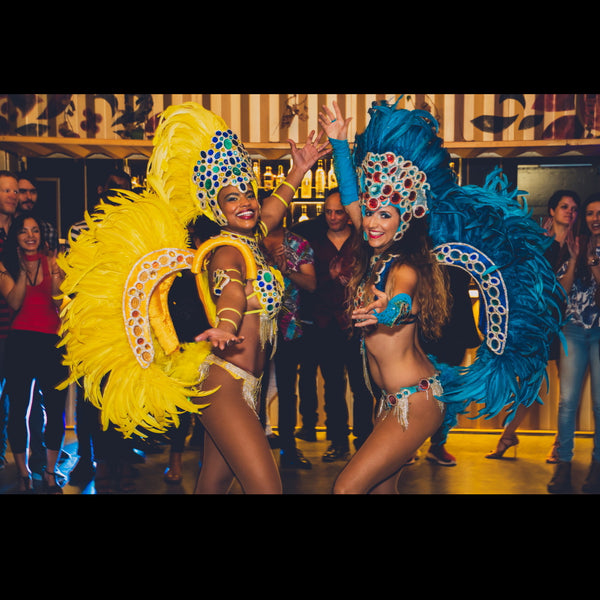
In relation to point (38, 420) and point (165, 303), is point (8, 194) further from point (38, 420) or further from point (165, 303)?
point (165, 303)

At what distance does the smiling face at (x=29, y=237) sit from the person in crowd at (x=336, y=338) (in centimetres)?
172

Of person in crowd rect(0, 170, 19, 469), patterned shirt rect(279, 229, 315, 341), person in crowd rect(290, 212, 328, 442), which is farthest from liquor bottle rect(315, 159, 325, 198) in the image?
person in crowd rect(0, 170, 19, 469)

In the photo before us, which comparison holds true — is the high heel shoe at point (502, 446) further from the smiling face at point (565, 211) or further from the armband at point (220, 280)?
the armband at point (220, 280)

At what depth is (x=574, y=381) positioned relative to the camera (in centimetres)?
411

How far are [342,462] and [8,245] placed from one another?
2499 millimetres

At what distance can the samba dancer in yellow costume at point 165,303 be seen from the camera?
8.72ft

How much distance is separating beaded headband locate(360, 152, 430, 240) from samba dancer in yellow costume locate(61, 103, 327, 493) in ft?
1.72

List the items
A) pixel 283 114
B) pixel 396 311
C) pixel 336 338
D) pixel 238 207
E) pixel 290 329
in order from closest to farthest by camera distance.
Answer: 1. pixel 396 311
2. pixel 238 207
3. pixel 290 329
4. pixel 336 338
5. pixel 283 114

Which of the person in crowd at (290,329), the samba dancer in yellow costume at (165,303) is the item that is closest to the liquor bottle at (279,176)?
the person in crowd at (290,329)

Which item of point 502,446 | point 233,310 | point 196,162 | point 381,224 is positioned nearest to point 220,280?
point 233,310

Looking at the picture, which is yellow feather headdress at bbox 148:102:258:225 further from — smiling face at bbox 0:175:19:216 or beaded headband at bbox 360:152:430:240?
smiling face at bbox 0:175:19:216

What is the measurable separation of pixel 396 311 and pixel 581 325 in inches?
80.7

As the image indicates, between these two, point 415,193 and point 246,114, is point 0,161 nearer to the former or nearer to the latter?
point 246,114

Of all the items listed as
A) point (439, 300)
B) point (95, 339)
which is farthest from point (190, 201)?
point (439, 300)
